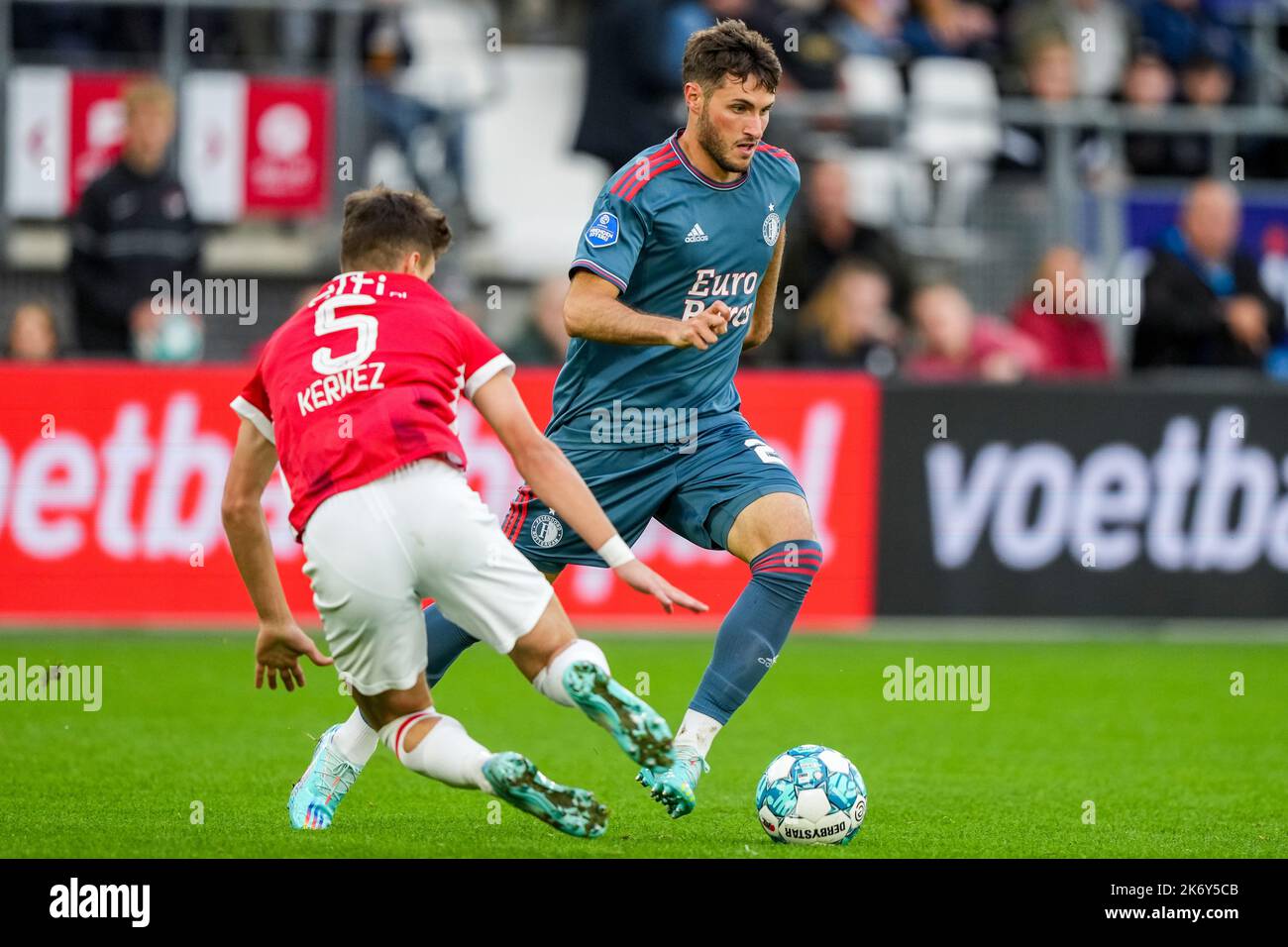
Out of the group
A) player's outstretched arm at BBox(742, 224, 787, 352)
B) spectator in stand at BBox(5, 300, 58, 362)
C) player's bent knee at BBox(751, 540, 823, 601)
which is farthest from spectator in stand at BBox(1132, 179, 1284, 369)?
player's bent knee at BBox(751, 540, 823, 601)

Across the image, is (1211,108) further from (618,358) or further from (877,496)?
(618,358)

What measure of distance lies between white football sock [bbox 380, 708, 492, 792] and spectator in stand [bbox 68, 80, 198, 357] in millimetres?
7934

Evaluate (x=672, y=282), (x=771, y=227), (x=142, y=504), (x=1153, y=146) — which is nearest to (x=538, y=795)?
(x=672, y=282)

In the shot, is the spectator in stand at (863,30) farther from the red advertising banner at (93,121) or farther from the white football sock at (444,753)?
the white football sock at (444,753)

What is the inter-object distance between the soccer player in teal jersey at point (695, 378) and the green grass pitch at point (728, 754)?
72 centimetres

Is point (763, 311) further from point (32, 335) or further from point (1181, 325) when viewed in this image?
point (1181, 325)

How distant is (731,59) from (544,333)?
7050mm

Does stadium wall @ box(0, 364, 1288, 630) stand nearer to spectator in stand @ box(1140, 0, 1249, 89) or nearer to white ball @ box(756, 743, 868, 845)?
spectator in stand @ box(1140, 0, 1249, 89)

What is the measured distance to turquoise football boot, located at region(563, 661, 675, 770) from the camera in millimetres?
5793

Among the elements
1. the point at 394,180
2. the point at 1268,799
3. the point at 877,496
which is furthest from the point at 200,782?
the point at 394,180

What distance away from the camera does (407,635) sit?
237 inches

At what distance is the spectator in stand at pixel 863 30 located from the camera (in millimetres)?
16828

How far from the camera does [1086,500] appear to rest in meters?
13.8

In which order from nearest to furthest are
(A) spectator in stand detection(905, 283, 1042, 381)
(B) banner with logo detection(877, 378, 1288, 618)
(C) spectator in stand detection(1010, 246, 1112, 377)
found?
1. (B) banner with logo detection(877, 378, 1288, 618)
2. (A) spectator in stand detection(905, 283, 1042, 381)
3. (C) spectator in stand detection(1010, 246, 1112, 377)
